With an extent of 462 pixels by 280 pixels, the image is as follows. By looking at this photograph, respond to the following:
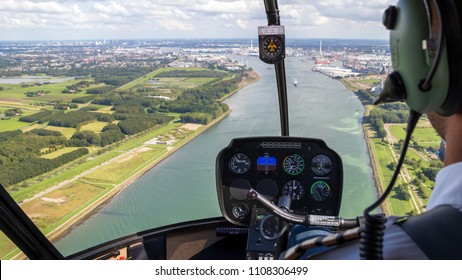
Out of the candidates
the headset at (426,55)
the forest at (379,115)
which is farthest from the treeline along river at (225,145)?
the headset at (426,55)

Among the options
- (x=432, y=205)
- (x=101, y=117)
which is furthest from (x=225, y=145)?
(x=432, y=205)

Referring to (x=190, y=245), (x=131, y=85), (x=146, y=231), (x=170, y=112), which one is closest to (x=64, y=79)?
(x=131, y=85)

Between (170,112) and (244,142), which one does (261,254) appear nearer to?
(244,142)

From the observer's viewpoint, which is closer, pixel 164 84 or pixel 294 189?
pixel 294 189

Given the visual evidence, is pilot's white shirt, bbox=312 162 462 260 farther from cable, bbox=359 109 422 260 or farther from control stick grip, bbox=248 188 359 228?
control stick grip, bbox=248 188 359 228

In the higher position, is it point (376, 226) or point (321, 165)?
point (376, 226)

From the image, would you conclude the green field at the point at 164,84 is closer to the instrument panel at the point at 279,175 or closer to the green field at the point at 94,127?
the green field at the point at 94,127

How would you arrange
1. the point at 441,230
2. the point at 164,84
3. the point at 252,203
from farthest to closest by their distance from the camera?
the point at 164,84 → the point at 252,203 → the point at 441,230

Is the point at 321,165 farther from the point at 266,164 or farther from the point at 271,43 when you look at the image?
the point at 271,43
